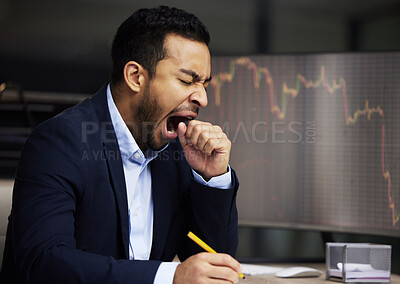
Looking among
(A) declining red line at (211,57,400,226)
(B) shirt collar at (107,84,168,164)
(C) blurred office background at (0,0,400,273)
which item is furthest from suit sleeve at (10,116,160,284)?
(C) blurred office background at (0,0,400,273)

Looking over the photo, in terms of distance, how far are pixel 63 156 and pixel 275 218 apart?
967 millimetres

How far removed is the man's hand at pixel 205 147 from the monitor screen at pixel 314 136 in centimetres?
61

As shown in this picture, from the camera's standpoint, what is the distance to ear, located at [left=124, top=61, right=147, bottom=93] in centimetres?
109

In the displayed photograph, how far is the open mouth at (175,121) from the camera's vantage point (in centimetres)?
113

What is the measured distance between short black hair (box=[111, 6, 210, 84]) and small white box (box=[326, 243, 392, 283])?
0.71m

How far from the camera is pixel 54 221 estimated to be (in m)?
0.85

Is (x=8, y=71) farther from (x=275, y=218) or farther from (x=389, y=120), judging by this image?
(x=389, y=120)

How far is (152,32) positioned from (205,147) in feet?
0.94

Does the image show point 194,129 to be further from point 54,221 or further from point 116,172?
point 54,221

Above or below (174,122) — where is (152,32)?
above

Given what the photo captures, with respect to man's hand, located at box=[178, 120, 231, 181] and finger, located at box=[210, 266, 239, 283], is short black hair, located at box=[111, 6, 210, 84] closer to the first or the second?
man's hand, located at box=[178, 120, 231, 181]

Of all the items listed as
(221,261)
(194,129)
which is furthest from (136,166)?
(221,261)

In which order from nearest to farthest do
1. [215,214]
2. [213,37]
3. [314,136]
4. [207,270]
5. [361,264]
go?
1. [207,270]
2. [215,214]
3. [361,264]
4. [314,136]
5. [213,37]

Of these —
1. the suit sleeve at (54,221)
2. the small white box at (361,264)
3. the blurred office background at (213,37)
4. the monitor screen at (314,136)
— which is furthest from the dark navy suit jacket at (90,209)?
the blurred office background at (213,37)
